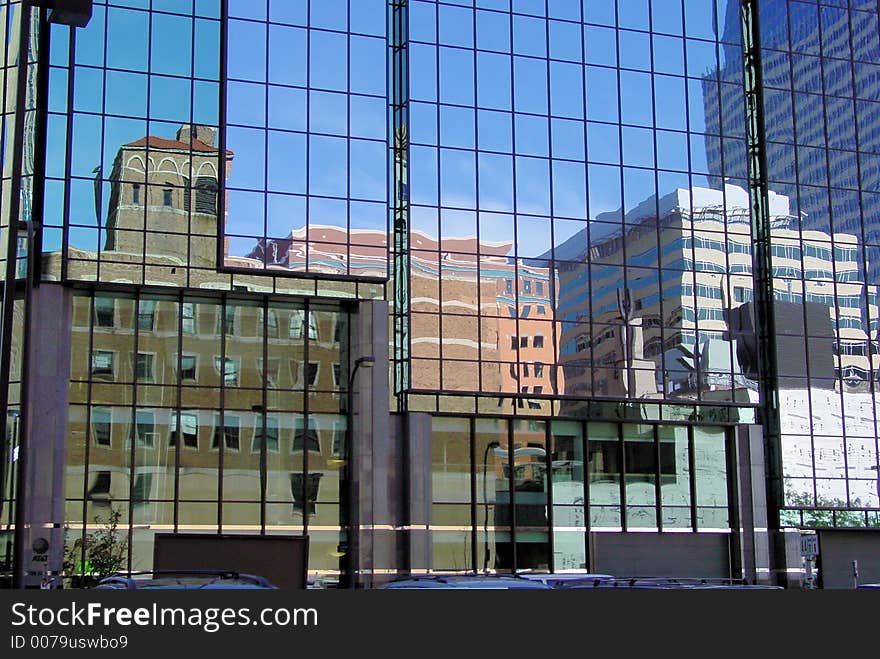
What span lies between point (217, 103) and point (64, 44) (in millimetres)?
5522

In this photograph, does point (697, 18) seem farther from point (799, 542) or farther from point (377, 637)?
point (377, 637)

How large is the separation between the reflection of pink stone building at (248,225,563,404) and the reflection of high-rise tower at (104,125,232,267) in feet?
9.03

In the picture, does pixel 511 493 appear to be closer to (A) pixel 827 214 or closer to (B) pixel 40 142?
(A) pixel 827 214

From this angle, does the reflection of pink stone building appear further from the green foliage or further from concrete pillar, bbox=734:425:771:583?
the green foliage

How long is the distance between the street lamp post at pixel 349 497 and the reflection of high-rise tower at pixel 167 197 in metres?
6.77

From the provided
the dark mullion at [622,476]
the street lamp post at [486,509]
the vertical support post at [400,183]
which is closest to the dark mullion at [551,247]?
the street lamp post at [486,509]

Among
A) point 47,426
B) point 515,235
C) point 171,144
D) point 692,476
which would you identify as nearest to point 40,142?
point 171,144

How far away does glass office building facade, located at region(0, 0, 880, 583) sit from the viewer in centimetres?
4444

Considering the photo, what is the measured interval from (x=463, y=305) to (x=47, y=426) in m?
15.0

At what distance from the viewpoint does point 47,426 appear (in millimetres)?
42688

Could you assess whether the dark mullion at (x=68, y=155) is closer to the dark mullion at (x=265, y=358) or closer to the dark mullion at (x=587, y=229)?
the dark mullion at (x=265, y=358)

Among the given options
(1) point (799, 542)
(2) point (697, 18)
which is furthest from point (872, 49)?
(1) point (799, 542)

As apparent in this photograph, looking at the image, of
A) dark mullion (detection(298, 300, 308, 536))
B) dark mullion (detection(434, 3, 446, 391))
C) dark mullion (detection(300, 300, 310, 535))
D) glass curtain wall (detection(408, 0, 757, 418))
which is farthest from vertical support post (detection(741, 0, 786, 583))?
dark mullion (detection(300, 300, 310, 535))

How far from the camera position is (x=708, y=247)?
167ft
